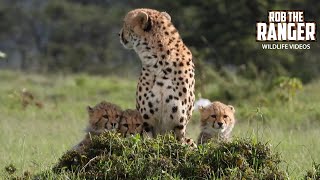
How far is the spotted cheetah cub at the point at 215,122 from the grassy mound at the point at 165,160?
3.44 feet

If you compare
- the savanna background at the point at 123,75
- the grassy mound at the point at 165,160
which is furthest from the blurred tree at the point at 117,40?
the grassy mound at the point at 165,160

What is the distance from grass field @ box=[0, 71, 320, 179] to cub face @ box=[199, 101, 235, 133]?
0.53 feet

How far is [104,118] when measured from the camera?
535 cm

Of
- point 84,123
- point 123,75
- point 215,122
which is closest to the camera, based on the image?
point 215,122

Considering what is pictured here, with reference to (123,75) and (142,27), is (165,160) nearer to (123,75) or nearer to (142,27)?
(142,27)

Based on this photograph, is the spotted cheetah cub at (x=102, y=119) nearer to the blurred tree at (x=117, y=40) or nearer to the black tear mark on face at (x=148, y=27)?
the black tear mark on face at (x=148, y=27)

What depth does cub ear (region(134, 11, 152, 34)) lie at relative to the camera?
5438 mm

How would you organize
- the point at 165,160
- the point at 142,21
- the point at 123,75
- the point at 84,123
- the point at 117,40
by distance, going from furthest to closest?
the point at 117,40 < the point at 123,75 < the point at 84,123 < the point at 142,21 < the point at 165,160

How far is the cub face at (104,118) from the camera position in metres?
5.30

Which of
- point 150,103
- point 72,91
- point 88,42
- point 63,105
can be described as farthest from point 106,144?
point 88,42

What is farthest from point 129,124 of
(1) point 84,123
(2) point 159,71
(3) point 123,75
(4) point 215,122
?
(3) point 123,75

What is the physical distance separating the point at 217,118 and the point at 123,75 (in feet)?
49.7

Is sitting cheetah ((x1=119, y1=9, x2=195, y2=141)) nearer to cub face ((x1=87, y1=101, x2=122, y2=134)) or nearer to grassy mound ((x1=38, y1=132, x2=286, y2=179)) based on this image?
cub face ((x1=87, y1=101, x2=122, y2=134))

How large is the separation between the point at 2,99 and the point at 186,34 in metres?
6.74
